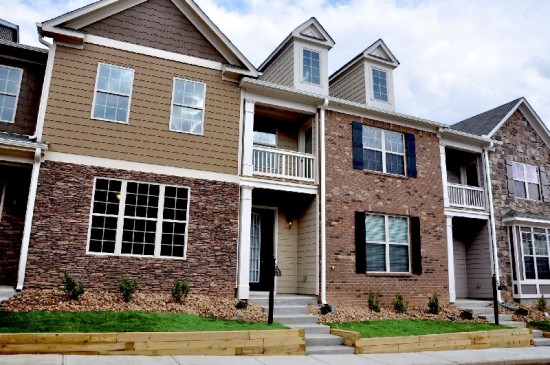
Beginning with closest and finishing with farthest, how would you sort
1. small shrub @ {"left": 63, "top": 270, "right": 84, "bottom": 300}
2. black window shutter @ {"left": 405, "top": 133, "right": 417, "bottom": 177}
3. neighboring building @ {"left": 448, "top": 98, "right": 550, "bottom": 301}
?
small shrub @ {"left": 63, "top": 270, "right": 84, "bottom": 300}, black window shutter @ {"left": 405, "top": 133, "right": 417, "bottom": 177}, neighboring building @ {"left": 448, "top": 98, "right": 550, "bottom": 301}

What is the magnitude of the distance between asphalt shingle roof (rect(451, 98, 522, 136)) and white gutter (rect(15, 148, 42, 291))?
15.9 m

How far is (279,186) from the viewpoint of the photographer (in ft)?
43.3

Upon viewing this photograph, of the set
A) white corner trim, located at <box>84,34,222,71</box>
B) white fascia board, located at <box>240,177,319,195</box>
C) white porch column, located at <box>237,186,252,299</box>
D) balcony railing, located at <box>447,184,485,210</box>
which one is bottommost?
white porch column, located at <box>237,186,252,299</box>

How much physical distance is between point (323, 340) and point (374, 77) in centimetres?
Answer: 1055

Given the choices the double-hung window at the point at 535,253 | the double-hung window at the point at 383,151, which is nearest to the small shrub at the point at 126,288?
the double-hung window at the point at 383,151

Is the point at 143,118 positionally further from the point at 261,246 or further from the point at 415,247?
the point at 415,247

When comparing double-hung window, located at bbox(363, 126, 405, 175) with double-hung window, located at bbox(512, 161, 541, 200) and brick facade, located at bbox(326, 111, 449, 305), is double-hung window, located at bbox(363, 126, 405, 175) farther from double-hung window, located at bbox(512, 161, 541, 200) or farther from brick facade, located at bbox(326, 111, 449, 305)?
double-hung window, located at bbox(512, 161, 541, 200)

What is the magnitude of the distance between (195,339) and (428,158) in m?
11.3

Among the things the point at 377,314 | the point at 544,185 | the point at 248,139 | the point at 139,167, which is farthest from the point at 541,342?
the point at 139,167

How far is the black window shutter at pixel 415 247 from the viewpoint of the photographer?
1444 cm

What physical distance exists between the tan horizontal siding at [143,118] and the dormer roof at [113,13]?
16.6 inches

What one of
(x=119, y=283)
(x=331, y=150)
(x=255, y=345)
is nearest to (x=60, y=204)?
(x=119, y=283)

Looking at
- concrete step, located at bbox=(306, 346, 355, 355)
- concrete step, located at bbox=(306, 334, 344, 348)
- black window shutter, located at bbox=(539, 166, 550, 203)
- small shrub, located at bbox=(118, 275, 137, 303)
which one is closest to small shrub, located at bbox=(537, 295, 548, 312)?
black window shutter, located at bbox=(539, 166, 550, 203)

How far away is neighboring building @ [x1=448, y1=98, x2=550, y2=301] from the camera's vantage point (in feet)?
53.9
